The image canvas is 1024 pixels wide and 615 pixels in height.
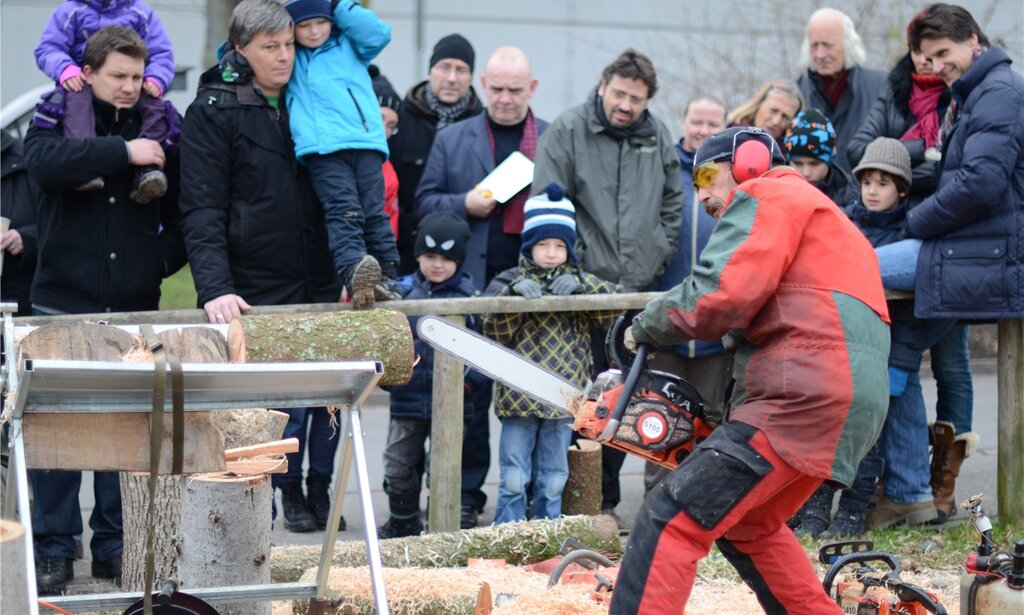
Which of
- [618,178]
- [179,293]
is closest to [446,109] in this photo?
[618,178]

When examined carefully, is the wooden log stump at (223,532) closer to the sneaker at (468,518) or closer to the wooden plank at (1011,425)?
the sneaker at (468,518)

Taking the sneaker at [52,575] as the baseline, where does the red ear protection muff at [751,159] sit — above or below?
above

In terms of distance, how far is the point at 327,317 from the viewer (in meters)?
4.77

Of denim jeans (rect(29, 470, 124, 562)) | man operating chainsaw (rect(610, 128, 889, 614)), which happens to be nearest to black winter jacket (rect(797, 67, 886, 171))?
man operating chainsaw (rect(610, 128, 889, 614))

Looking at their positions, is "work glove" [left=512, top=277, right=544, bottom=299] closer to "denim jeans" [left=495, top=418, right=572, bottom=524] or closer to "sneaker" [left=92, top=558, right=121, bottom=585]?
"denim jeans" [left=495, top=418, right=572, bottom=524]

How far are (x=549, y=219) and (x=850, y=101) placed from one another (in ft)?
7.15

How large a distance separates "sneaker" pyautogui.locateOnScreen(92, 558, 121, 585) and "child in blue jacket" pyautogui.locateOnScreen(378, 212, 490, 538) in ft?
4.12

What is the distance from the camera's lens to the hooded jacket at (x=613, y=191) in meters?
6.27

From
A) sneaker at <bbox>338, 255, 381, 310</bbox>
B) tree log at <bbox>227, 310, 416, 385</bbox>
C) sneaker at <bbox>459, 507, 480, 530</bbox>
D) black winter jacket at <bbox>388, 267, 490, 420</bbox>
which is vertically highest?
sneaker at <bbox>338, 255, 381, 310</bbox>

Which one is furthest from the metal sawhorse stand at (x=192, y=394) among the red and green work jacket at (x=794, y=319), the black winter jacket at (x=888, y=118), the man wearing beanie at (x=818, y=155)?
the black winter jacket at (x=888, y=118)

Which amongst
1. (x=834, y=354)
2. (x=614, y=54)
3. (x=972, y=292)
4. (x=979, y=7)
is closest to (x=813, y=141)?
(x=972, y=292)

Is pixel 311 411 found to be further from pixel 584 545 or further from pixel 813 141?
pixel 813 141

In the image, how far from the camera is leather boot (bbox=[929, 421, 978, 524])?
252 inches

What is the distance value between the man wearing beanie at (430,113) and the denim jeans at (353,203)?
119cm
